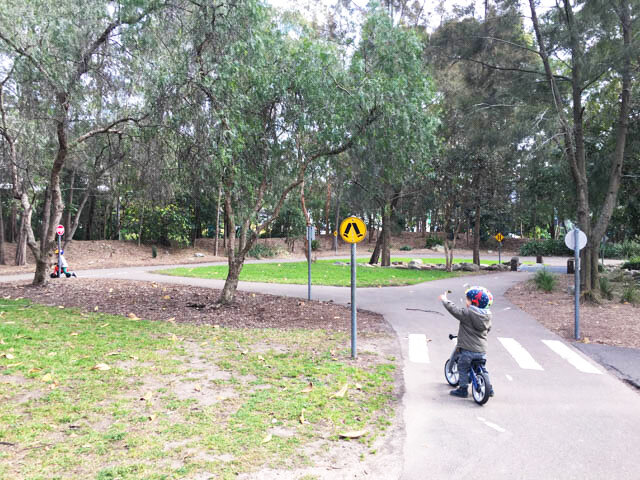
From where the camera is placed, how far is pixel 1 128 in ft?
45.1

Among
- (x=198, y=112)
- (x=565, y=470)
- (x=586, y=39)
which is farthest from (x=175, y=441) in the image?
(x=586, y=39)

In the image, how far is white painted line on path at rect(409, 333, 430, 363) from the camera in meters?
7.57

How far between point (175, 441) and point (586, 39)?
15561mm

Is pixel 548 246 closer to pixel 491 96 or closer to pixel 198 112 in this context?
pixel 491 96

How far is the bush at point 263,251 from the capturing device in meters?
40.6

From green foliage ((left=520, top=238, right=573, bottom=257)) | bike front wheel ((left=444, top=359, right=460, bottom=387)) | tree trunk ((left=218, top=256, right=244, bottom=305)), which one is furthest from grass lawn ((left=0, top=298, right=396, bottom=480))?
green foliage ((left=520, top=238, right=573, bottom=257))

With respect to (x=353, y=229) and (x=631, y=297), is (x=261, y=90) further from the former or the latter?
(x=631, y=297)

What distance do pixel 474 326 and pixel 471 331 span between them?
0.08 metres

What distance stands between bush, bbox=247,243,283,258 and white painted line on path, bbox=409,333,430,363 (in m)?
31.5

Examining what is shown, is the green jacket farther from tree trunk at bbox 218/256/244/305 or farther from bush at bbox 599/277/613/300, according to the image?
bush at bbox 599/277/613/300

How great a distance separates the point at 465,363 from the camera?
5.60 meters

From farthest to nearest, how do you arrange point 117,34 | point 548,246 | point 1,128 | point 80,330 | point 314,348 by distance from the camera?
point 548,246
point 1,128
point 117,34
point 80,330
point 314,348

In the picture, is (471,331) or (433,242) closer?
(471,331)

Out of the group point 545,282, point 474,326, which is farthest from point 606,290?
point 474,326
